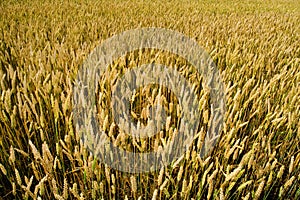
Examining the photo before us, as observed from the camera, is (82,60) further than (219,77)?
Yes

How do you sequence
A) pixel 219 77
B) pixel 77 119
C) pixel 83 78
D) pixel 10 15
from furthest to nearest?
pixel 10 15 → pixel 219 77 → pixel 83 78 → pixel 77 119

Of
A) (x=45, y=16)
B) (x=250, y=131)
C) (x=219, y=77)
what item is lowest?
(x=250, y=131)

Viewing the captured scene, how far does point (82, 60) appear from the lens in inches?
61.0

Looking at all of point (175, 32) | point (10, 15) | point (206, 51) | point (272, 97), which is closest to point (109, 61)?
point (206, 51)

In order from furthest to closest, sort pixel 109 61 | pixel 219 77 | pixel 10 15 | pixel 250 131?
pixel 10 15, pixel 109 61, pixel 219 77, pixel 250 131

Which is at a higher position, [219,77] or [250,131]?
[219,77]

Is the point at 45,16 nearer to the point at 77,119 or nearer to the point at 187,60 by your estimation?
the point at 187,60

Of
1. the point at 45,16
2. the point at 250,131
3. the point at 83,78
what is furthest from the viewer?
the point at 45,16

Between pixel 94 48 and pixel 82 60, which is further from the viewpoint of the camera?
pixel 94 48

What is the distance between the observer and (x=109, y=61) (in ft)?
4.91

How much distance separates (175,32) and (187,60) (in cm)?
90

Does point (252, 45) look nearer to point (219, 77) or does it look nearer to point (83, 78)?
point (219, 77)

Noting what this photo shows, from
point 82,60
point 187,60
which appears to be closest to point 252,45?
point 187,60

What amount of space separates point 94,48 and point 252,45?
1293 mm
